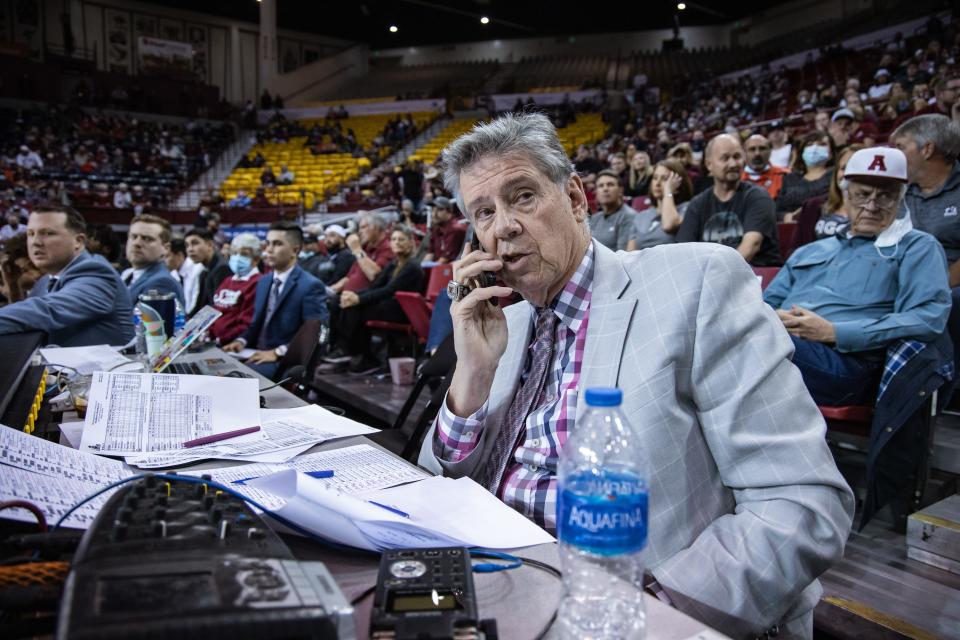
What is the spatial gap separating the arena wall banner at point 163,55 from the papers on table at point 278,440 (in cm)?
2339

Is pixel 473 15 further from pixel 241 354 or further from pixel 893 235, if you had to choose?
pixel 893 235

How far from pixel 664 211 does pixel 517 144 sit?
292 cm

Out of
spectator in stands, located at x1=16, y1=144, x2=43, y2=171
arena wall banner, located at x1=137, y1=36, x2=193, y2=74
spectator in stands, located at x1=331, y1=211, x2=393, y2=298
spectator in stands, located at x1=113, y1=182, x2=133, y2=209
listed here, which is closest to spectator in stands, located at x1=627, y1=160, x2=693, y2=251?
spectator in stands, located at x1=331, y1=211, x2=393, y2=298

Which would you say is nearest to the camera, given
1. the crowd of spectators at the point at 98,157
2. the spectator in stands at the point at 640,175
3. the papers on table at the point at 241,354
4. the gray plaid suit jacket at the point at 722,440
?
the gray plaid suit jacket at the point at 722,440

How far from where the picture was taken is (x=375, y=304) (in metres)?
5.28

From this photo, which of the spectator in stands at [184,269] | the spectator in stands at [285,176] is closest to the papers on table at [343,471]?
the spectator in stands at [184,269]

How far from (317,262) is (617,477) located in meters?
6.43

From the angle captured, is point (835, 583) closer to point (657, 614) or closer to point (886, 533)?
point (886, 533)

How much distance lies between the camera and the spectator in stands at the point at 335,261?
6425 mm

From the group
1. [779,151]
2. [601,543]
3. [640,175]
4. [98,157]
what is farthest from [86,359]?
[98,157]

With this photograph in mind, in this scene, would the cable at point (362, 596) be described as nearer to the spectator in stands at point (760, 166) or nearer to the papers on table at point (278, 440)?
the papers on table at point (278, 440)

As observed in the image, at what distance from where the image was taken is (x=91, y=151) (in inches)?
690

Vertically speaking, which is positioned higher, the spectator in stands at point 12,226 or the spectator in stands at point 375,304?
the spectator in stands at point 12,226

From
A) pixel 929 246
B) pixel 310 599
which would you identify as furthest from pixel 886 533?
pixel 310 599
